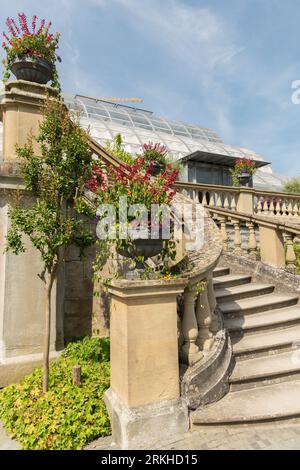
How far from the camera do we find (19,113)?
3977mm

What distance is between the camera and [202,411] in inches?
114

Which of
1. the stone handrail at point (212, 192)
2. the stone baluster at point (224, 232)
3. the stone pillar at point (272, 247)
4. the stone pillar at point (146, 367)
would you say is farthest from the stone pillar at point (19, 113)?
the stone pillar at point (272, 247)

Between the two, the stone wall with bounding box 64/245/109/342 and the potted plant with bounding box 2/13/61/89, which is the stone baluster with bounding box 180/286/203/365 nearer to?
the stone wall with bounding box 64/245/109/342

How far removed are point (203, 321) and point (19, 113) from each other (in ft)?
12.4

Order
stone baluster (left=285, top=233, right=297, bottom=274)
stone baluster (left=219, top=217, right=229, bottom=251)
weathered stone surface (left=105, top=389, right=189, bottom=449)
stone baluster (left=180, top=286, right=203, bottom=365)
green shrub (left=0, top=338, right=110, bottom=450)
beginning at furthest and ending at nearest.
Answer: stone baluster (left=219, top=217, right=229, bottom=251) < stone baluster (left=285, top=233, right=297, bottom=274) < stone baluster (left=180, top=286, right=203, bottom=365) < green shrub (left=0, top=338, right=110, bottom=450) < weathered stone surface (left=105, top=389, right=189, bottom=449)

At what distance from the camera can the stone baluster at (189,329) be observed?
10.4 ft

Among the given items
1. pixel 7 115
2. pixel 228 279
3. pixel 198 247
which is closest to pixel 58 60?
pixel 7 115

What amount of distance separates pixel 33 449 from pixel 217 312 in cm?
266

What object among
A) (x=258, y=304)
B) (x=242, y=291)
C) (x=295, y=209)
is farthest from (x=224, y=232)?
(x=295, y=209)

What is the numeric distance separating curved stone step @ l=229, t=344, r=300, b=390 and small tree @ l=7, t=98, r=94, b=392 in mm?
2288

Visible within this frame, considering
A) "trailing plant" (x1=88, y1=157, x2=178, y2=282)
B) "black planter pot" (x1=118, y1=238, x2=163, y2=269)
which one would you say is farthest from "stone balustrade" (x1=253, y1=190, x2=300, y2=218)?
"black planter pot" (x1=118, y1=238, x2=163, y2=269)

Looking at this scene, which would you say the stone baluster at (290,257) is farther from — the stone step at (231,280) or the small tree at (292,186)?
the small tree at (292,186)

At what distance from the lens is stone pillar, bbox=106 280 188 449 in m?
2.60
